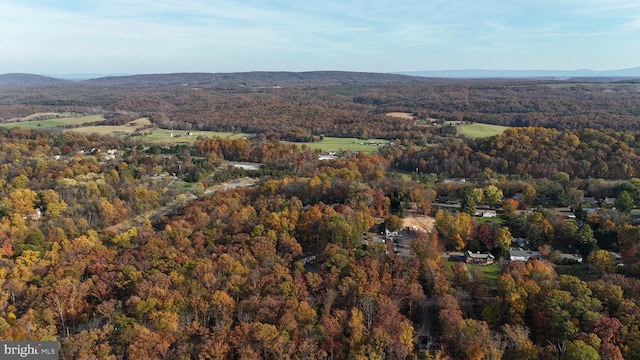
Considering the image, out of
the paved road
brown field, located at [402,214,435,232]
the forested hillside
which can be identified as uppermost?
the forested hillside

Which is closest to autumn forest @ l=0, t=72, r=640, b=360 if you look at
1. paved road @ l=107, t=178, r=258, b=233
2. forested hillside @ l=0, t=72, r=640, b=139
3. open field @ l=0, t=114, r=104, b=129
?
paved road @ l=107, t=178, r=258, b=233

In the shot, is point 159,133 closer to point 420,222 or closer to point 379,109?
point 379,109

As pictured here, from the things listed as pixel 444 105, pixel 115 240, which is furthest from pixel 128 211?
pixel 444 105

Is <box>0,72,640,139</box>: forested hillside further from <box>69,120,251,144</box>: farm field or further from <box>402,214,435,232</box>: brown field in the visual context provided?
<box>402,214,435,232</box>: brown field

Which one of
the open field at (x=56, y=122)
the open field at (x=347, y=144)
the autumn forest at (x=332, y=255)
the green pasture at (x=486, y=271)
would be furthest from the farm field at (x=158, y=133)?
the green pasture at (x=486, y=271)

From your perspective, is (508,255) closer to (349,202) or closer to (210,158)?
(349,202)
